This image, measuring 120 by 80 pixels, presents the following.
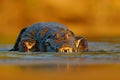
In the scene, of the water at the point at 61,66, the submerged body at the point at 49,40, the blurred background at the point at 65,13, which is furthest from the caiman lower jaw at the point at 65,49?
the blurred background at the point at 65,13

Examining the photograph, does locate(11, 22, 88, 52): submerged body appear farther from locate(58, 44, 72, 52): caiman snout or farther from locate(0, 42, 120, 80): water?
locate(0, 42, 120, 80): water

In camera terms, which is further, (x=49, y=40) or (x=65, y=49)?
(x=49, y=40)

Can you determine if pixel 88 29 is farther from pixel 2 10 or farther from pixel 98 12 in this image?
pixel 2 10

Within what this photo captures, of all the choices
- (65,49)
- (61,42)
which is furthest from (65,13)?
(65,49)

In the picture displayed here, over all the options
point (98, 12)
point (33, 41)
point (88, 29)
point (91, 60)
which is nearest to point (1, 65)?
point (91, 60)

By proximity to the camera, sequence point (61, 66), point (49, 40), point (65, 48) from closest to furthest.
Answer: point (61, 66)
point (65, 48)
point (49, 40)

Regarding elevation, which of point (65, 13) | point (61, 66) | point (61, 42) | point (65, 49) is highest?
point (65, 13)

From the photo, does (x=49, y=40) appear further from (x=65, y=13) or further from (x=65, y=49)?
(x=65, y=13)
